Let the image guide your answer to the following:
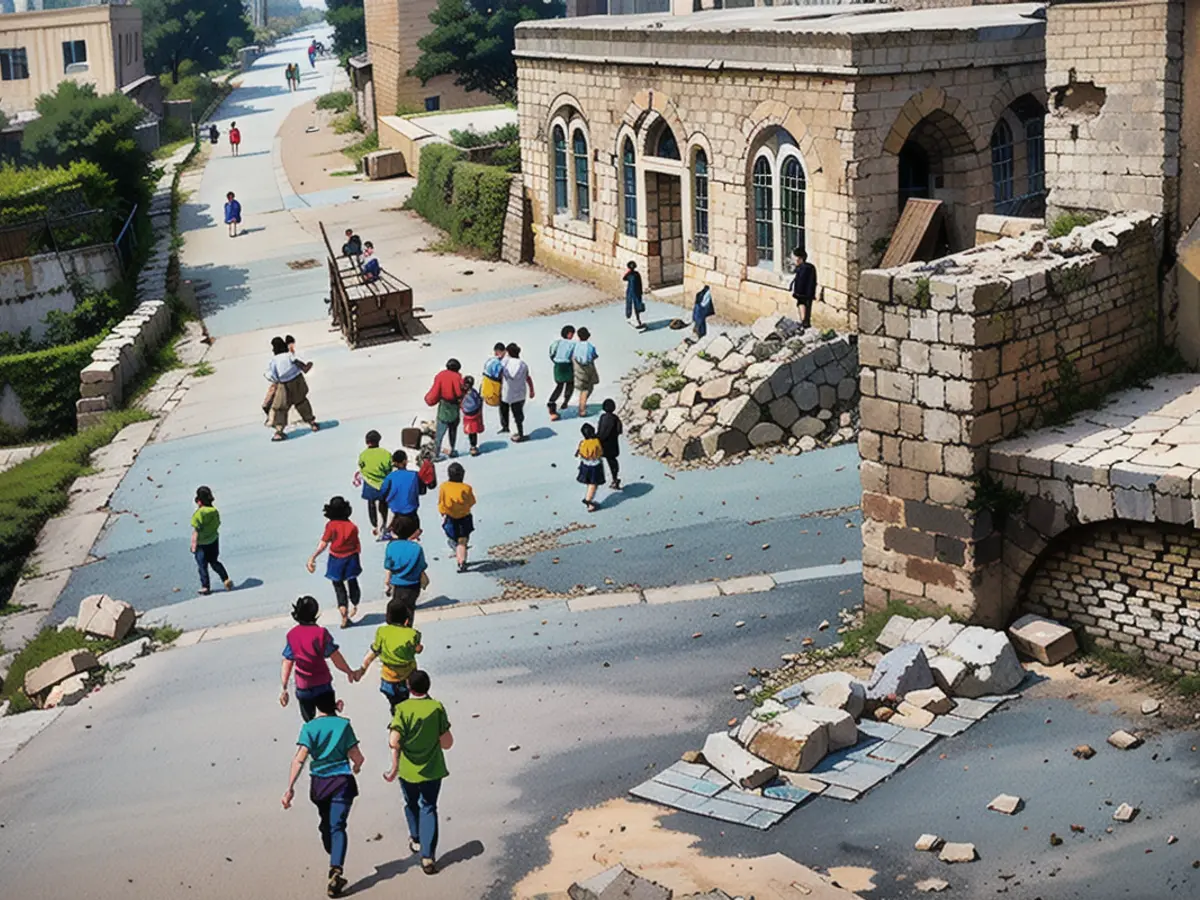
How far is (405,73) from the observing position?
175ft

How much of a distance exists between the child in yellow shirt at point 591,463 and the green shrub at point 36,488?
7309mm

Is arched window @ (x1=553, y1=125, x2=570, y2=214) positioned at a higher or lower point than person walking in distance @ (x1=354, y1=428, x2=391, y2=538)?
higher

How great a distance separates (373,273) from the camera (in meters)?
29.3

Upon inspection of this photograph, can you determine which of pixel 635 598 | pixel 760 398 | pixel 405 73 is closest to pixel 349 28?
pixel 405 73

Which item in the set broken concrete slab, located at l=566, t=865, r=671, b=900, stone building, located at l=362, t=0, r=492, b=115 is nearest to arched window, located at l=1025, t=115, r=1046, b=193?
broken concrete slab, located at l=566, t=865, r=671, b=900

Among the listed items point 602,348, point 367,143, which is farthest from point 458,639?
point 367,143

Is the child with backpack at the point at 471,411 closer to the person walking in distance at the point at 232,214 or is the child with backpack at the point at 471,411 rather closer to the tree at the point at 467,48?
the person walking in distance at the point at 232,214

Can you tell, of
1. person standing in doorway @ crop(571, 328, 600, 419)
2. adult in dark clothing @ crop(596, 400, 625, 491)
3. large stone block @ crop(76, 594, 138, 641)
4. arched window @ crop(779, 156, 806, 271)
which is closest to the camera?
large stone block @ crop(76, 594, 138, 641)

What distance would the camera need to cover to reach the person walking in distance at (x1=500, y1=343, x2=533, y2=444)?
20406 millimetres

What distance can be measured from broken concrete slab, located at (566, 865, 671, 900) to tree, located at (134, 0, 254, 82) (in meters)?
76.1

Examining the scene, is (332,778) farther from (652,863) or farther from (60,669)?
(60,669)

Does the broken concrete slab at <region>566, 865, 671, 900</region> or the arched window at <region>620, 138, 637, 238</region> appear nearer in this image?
the broken concrete slab at <region>566, 865, 671, 900</region>

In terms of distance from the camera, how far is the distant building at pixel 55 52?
200 feet

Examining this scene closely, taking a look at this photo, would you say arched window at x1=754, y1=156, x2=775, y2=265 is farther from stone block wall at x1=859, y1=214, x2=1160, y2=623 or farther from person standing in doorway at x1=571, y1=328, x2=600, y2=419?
stone block wall at x1=859, y1=214, x2=1160, y2=623
